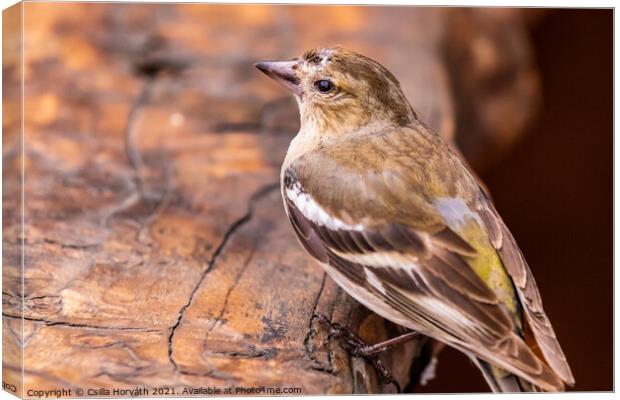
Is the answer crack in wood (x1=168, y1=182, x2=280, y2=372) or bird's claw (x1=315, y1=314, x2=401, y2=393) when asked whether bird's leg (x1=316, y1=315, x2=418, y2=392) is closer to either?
bird's claw (x1=315, y1=314, x2=401, y2=393)

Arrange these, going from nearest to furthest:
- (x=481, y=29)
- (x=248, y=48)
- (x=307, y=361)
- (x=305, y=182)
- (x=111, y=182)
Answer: (x=307, y=361)
(x=305, y=182)
(x=111, y=182)
(x=248, y=48)
(x=481, y=29)

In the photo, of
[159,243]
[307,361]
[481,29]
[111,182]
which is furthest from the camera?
[481,29]

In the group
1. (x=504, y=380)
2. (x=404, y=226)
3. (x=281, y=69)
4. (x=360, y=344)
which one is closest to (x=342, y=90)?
(x=281, y=69)

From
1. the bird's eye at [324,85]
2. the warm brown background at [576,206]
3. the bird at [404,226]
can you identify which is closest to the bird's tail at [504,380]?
the bird at [404,226]

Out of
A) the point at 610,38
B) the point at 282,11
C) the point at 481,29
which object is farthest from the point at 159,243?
the point at 481,29

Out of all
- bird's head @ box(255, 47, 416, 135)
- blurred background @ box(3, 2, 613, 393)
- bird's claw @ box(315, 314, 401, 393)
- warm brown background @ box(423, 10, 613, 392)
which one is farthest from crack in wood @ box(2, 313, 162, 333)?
warm brown background @ box(423, 10, 613, 392)

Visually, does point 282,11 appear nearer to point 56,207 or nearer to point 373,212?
point 56,207

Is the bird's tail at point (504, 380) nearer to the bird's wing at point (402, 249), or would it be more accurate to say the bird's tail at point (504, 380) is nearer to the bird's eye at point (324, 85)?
the bird's wing at point (402, 249)
